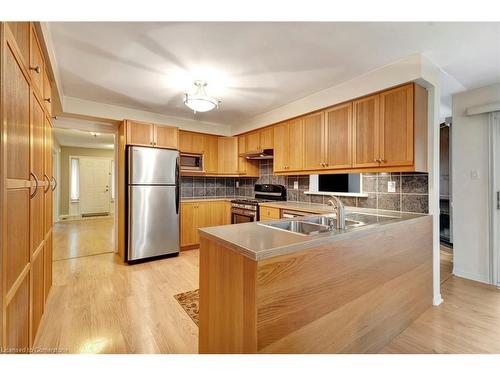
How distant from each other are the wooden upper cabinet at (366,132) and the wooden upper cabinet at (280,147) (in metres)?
1.12

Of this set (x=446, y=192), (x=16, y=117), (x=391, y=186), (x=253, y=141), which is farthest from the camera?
(x=446, y=192)

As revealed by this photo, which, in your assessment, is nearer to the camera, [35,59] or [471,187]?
[35,59]

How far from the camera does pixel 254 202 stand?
3809 mm

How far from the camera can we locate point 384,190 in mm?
2754

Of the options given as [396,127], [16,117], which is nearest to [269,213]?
[396,127]

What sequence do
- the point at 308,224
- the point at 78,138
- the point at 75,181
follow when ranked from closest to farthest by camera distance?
the point at 308,224 < the point at 78,138 < the point at 75,181

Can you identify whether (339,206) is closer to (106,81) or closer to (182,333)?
(182,333)

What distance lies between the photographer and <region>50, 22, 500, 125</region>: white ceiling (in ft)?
5.65

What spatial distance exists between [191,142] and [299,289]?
3.63m

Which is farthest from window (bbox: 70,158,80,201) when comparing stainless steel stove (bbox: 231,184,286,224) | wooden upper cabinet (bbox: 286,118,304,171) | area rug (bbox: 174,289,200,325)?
wooden upper cabinet (bbox: 286,118,304,171)

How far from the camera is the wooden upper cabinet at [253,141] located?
4.09 metres

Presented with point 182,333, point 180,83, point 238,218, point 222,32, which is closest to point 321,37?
point 222,32

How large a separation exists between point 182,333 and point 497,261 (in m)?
3.51

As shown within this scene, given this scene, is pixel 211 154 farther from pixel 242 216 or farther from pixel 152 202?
pixel 152 202
